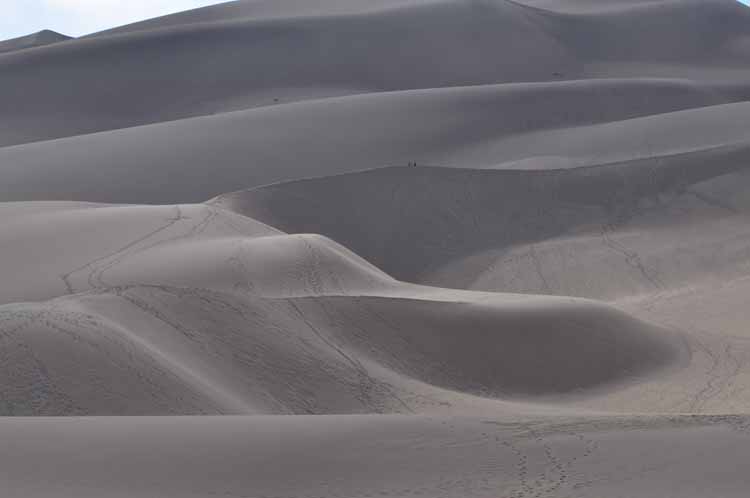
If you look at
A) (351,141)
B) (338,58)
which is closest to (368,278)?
(351,141)

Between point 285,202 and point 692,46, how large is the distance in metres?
33.1

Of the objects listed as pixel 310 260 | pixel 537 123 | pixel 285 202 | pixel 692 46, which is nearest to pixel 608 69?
pixel 692 46

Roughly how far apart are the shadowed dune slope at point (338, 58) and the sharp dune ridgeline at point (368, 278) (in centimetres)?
20

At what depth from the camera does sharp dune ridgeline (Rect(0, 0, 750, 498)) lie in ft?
18.2

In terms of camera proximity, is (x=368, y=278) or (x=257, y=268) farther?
(x=368, y=278)

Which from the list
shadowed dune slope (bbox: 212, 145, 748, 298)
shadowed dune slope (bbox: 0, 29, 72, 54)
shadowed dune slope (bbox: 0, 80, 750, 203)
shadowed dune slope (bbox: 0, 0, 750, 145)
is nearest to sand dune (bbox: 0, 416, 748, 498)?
shadowed dune slope (bbox: 212, 145, 748, 298)

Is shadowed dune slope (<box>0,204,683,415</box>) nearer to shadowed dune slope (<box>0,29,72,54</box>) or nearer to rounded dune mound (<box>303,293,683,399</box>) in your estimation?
rounded dune mound (<box>303,293,683,399</box>)

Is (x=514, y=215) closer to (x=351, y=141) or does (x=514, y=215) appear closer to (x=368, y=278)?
(x=351, y=141)

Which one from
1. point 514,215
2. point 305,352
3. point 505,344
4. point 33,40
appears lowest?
point 514,215

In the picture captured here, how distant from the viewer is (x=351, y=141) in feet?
91.0

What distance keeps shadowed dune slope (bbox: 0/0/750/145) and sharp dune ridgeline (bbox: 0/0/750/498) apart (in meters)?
0.20

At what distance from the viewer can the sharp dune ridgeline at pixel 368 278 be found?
18.2ft

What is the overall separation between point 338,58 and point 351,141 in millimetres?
16799

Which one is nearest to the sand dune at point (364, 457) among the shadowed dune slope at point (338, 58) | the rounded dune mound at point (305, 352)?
the rounded dune mound at point (305, 352)
